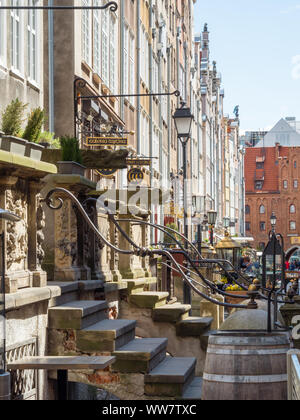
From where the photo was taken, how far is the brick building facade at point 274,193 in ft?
387

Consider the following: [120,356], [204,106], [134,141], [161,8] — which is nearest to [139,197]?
[120,356]

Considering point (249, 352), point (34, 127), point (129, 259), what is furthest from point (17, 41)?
point (249, 352)

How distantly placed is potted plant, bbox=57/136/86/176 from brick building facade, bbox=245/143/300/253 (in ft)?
356

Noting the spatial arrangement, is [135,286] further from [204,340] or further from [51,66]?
[51,66]

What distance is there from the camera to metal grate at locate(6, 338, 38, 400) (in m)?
6.82

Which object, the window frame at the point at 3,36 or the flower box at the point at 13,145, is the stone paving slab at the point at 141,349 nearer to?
the flower box at the point at 13,145

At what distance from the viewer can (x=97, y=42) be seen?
22.3 meters

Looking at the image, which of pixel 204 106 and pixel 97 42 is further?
pixel 204 106

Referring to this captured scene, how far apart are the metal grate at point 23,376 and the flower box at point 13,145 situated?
1573mm

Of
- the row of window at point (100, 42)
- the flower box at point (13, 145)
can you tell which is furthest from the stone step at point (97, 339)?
the row of window at point (100, 42)

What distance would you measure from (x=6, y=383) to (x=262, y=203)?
115676 millimetres

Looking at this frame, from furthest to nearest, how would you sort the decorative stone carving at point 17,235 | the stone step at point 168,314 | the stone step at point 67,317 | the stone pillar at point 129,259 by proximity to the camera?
the stone pillar at point 129,259, the stone step at point 168,314, the stone step at point 67,317, the decorative stone carving at point 17,235

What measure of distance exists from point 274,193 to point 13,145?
113106 millimetres
